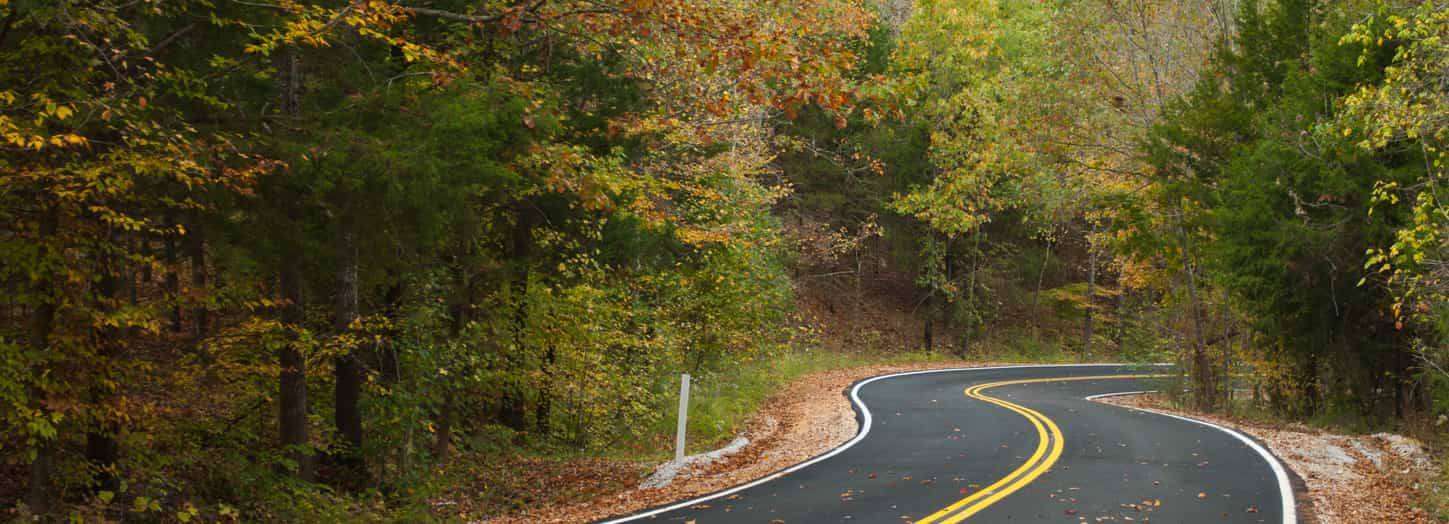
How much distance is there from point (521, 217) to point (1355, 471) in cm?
1187

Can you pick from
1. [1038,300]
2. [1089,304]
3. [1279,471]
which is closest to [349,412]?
[1279,471]

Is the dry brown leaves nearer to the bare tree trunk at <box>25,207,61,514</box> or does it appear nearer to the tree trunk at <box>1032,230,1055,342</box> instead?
the bare tree trunk at <box>25,207,61,514</box>

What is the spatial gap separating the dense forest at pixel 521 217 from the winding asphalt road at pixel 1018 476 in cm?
282

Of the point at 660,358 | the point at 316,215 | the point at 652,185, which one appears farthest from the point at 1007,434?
the point at 316,215

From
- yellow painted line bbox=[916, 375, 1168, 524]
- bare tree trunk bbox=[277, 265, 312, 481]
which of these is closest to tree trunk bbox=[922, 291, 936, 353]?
yellow painted line bbox=[916, 375, 1168, 524]

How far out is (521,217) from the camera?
1572 centimetres

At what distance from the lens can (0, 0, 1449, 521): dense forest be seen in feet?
30.1

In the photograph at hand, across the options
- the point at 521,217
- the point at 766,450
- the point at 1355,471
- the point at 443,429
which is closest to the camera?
the point at 1355,471

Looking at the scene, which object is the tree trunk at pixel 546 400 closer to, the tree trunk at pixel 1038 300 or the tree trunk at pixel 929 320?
the tree trunk at pixel 929 320

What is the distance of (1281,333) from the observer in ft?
64.6

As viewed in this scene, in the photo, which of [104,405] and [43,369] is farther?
[104,405]

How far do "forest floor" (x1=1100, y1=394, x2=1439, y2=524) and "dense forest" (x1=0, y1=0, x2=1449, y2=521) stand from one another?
136 cm

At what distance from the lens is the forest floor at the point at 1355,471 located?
1086cm

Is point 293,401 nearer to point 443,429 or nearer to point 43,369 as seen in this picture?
point 443,429
